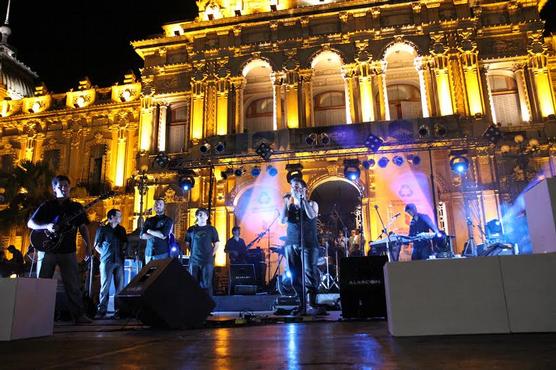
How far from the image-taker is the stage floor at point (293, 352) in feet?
8.54

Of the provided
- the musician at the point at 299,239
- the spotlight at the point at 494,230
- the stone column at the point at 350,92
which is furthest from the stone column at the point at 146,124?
the musician at the point at 299,239

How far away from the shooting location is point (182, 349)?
3.47 metres

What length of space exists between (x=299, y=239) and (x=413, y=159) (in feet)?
32.7

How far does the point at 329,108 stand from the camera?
22172mm

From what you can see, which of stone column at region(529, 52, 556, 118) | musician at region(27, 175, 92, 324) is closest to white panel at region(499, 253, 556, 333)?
musician at region(27, 175, 92, 324)

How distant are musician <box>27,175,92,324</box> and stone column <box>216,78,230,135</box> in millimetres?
13294

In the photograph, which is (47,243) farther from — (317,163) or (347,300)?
(317,163)

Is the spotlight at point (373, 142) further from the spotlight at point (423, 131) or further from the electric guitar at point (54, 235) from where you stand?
the electric guitar at point (54, 235)

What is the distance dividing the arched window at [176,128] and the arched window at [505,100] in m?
14.1

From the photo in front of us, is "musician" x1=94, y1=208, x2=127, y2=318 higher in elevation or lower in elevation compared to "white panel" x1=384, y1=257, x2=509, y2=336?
higher

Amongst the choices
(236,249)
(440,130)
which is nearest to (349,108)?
(440,130)

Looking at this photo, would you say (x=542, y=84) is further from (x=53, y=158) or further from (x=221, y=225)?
(x=53, y=158)

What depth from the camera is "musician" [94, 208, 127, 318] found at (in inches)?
340

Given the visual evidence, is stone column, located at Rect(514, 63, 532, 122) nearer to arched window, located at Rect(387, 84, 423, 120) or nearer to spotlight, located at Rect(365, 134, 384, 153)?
arched window, located at Rect(387, 84, 423, 120)
